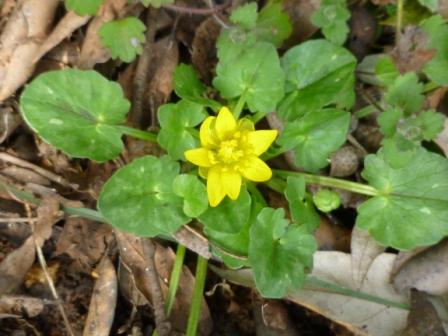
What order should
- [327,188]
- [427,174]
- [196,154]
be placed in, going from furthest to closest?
[327,188] < [427,174] < [196,154]

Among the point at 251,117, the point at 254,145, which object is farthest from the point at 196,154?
the point at 251,117

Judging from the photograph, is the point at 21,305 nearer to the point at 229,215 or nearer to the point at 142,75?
the point at 229,215

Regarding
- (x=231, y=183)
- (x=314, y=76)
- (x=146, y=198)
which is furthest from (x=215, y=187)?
(x=314, y=76)

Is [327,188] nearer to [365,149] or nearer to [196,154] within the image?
[365,149]

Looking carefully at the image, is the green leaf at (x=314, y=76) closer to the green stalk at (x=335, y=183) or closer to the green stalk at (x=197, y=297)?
the green stalk at (x=335, y=183)

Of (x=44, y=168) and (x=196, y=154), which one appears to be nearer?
(x=196, y=154)

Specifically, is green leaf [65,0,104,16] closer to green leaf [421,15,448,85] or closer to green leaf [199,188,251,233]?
green leaf [199,188,251,233]

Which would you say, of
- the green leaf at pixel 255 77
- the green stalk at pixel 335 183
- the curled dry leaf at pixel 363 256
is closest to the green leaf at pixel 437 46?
the green stalk at pixel 335 183
